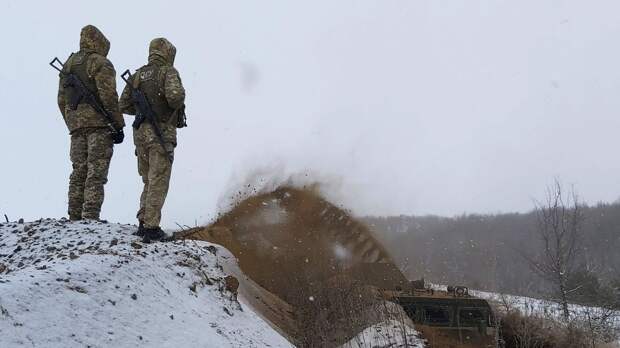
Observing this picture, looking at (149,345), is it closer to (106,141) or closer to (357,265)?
(106,141)

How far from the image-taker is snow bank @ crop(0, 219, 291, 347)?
3.41 meters

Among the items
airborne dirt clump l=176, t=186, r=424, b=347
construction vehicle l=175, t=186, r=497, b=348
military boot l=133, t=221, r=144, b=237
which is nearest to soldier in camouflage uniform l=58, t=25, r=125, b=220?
military boot l=133, t=221, r=144, b=237

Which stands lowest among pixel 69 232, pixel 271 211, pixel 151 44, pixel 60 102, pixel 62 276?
pixel 62 276

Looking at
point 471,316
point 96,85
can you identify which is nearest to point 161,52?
point 96,85

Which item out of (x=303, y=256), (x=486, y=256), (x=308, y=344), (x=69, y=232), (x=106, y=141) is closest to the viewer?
(x=69, y=232)

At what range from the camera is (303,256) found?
11211 millimetres

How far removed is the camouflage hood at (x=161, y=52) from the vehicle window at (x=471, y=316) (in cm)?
805

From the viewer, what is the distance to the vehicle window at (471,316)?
11.2 meters

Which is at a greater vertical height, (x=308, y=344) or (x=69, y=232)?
(x=69, y=232)

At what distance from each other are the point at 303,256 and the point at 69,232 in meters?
5.80

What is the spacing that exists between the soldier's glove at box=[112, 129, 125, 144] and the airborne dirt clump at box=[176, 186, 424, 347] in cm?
225

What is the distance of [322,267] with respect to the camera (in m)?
11.1

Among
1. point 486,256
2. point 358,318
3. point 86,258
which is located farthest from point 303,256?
point 486,256

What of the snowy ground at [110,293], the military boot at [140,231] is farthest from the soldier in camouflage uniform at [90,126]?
the military boot at [140,231]
